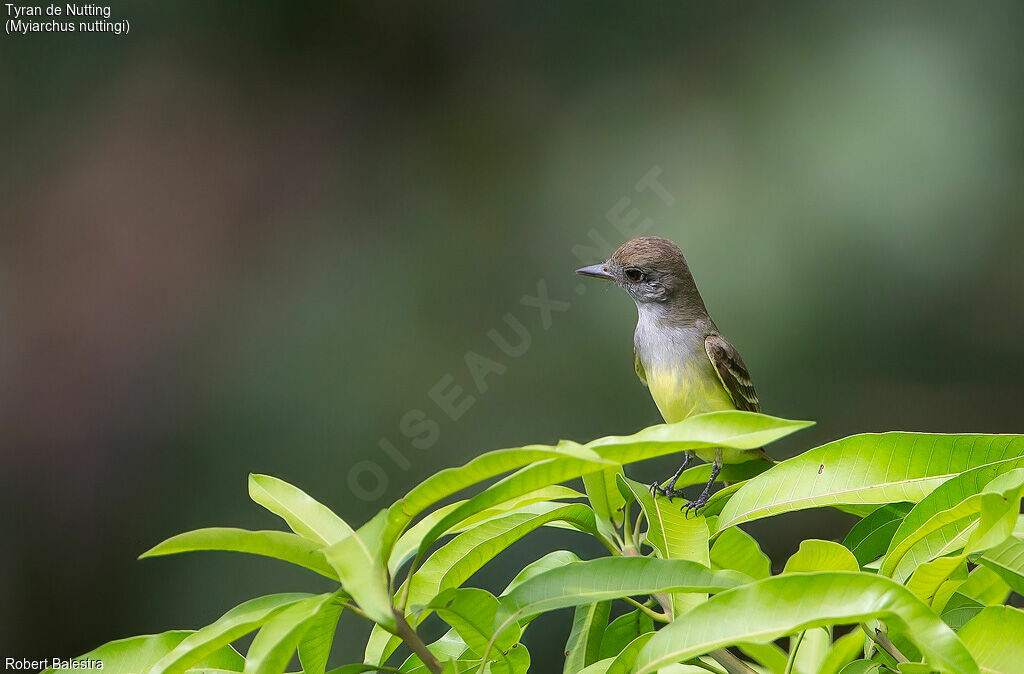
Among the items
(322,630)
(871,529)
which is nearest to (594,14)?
(871,529)

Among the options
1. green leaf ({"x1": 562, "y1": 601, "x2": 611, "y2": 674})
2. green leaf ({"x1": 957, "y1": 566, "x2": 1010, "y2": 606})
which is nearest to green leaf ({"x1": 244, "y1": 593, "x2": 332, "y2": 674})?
green leaf ({"x1": 562, "y1": 601, "x2": 611, "y2": 674})

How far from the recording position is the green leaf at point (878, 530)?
4.71ft

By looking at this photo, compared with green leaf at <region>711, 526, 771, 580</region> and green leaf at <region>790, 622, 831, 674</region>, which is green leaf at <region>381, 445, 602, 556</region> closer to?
green leaf at <region>711, 526, 771, 580</region>

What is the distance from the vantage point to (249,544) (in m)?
1.15

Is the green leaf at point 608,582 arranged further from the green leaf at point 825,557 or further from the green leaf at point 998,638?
the green leaf at point 998,638

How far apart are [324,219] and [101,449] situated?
1619 millimetres

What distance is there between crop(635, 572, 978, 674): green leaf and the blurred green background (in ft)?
10.1

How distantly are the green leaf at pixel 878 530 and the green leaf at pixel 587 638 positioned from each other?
15.1 inches

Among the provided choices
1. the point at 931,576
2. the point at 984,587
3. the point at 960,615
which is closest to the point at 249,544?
the point at 931,576

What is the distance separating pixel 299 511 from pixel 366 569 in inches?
11.7

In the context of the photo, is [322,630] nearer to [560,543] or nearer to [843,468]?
[843,468]

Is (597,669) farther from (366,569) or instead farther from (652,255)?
(652,255)

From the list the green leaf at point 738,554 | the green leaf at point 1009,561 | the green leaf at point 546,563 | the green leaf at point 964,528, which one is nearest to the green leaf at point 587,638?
the green leaf at point 546,563

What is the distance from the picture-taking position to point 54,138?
5.26 m
